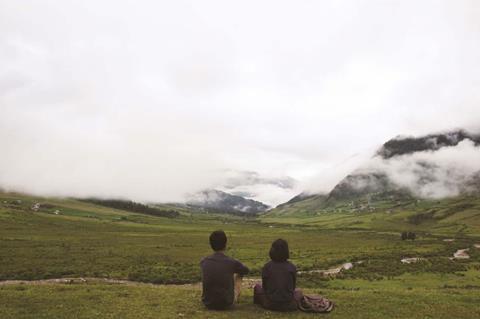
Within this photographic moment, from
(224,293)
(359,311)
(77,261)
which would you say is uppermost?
(224,293)

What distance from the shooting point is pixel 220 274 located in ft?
63.4

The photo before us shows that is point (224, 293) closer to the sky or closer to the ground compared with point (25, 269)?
closer to the sky

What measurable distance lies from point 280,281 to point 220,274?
2.97 metres

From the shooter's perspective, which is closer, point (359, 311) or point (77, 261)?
point (359, 311)

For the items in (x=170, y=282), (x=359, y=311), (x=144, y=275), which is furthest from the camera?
(x=144, y=275)

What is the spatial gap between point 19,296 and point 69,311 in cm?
627

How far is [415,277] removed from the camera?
48562 mm

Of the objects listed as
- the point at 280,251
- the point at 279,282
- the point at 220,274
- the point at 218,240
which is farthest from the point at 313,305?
the point at 218,240

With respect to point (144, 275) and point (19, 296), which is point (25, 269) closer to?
point (144, 275)

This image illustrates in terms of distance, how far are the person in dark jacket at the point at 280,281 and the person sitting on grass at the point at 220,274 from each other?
50.5 inches

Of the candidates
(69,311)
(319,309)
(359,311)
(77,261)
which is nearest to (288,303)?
(319,309)

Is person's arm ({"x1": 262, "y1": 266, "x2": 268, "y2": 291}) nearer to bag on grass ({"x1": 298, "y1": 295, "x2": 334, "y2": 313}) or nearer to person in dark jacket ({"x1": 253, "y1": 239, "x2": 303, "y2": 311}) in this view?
person in dark jacket ({"x1": 253, "y1": 239, "x2": 303, "y2": 311})

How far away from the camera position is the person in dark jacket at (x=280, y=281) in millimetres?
19328

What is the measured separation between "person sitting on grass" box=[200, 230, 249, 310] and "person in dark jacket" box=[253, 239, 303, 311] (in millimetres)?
1282
